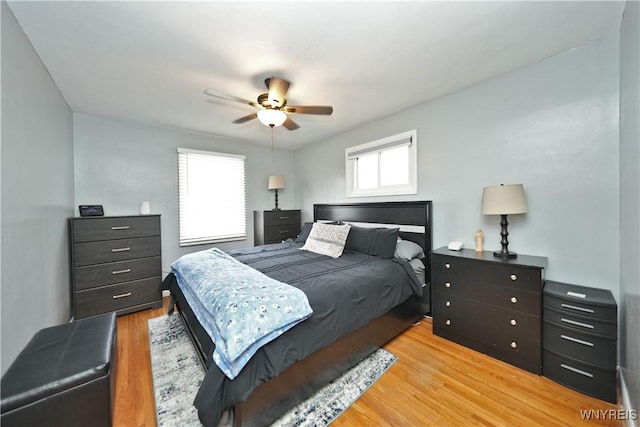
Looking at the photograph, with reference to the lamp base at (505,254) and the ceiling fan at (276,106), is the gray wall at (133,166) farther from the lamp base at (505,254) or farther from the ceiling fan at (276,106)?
the lamp base at (505,254)

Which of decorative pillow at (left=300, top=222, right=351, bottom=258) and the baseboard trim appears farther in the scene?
decorative pillow at (left=300, top=222, right=351, bottom=258)

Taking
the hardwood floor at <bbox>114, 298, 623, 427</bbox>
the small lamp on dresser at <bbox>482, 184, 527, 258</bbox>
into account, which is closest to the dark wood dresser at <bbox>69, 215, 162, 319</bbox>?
the hardwood floor at <bbox>114, 298, 623, 427</bbox>

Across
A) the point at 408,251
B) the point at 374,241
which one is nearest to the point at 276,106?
the point at 374,241

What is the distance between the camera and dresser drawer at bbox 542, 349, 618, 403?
1598mm

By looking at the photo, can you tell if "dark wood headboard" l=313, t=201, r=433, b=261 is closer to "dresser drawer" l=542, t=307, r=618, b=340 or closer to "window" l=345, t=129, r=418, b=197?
"window" l=345, t=129, r=418, b=197

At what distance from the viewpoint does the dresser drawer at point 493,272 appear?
74.4 inches

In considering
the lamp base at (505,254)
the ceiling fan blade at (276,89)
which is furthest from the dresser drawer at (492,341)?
the ceiling fan blade at (276,89)

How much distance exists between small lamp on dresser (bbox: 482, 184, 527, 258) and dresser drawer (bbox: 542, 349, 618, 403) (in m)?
0.80

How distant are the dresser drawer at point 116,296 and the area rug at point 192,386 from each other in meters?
0.88

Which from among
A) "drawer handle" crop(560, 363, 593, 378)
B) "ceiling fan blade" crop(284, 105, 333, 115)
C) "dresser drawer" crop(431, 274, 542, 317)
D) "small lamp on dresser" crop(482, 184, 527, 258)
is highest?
"ceiling fan blade" crop(284, 105, 333, 115)

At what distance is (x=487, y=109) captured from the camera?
2.47 meters

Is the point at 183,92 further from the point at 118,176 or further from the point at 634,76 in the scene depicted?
the point at 634,76

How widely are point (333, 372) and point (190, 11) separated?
2.60 metres

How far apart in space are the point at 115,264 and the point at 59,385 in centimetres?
223
